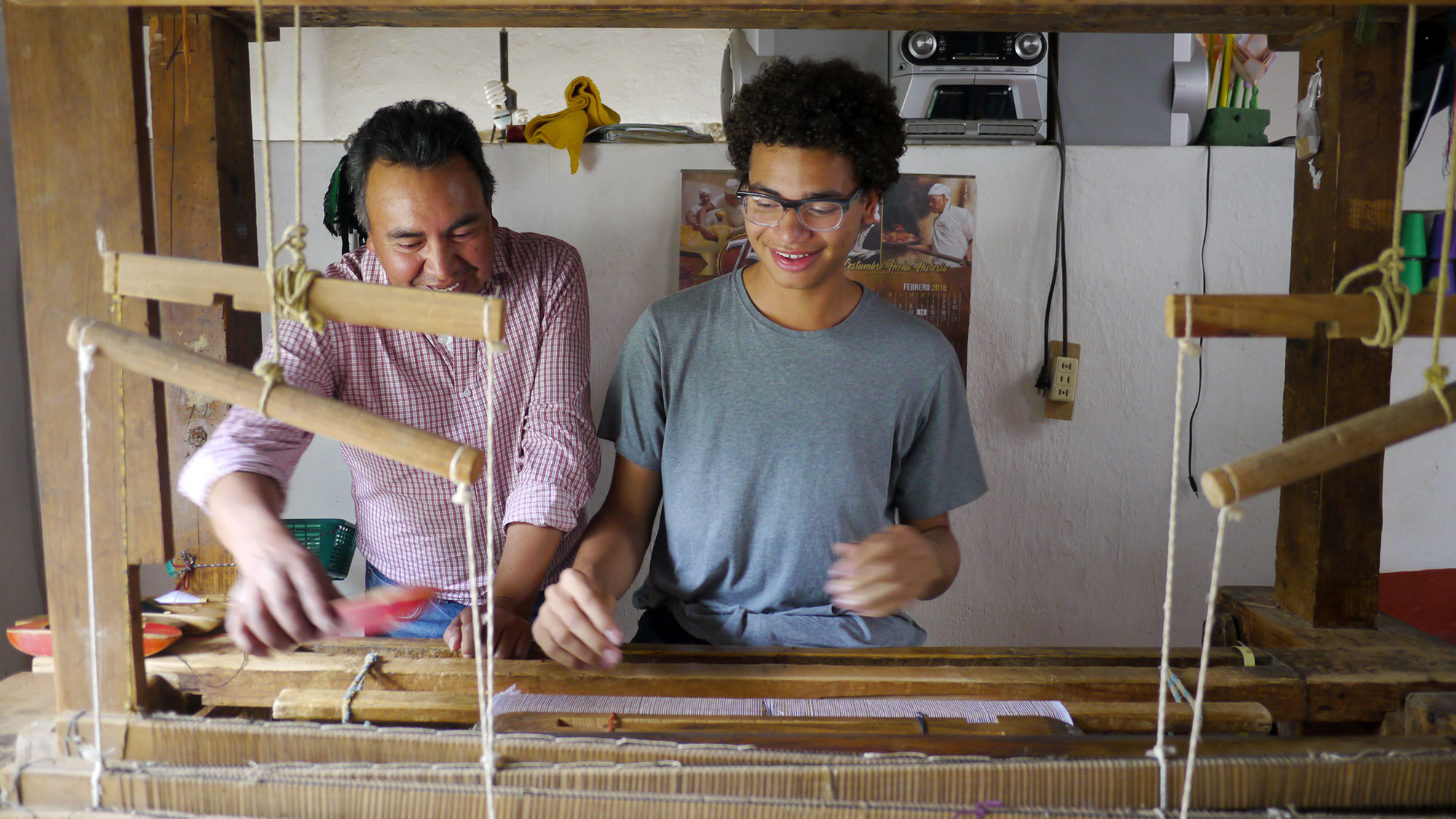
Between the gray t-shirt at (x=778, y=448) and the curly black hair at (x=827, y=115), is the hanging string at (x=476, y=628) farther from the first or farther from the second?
the curly black hair at (x=827, y=115)

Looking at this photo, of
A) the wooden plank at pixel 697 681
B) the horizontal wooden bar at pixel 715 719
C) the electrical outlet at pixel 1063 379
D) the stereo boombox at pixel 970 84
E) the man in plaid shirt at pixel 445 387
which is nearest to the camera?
the horizontal wooden bar at pixel 715 719

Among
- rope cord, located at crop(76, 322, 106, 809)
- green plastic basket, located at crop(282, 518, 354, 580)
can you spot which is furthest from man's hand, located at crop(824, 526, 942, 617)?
green plastic basket, located at crop(282, 518, 354, 580)

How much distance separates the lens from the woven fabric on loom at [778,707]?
1005mm

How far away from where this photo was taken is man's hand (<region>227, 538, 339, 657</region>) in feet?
2.97

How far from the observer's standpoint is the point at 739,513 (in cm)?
147

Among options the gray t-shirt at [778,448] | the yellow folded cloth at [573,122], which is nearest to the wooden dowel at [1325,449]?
the gray t-shirt at [778,448]

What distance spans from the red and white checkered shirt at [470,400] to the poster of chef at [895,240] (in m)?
0.59

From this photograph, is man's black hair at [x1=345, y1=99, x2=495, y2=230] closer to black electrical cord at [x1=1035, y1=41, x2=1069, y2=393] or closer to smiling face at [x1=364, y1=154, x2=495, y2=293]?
smiling face at [x1=364, y1=154, x2=495, y2=293]

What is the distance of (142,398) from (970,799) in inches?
37.4

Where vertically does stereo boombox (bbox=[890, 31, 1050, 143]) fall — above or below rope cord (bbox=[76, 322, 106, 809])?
above

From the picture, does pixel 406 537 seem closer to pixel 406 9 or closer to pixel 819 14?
pixel 406 9

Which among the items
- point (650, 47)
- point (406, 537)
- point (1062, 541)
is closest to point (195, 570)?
point (406, 537)

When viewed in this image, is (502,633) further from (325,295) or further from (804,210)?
(804,210)

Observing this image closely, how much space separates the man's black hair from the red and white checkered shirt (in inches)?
5.8
